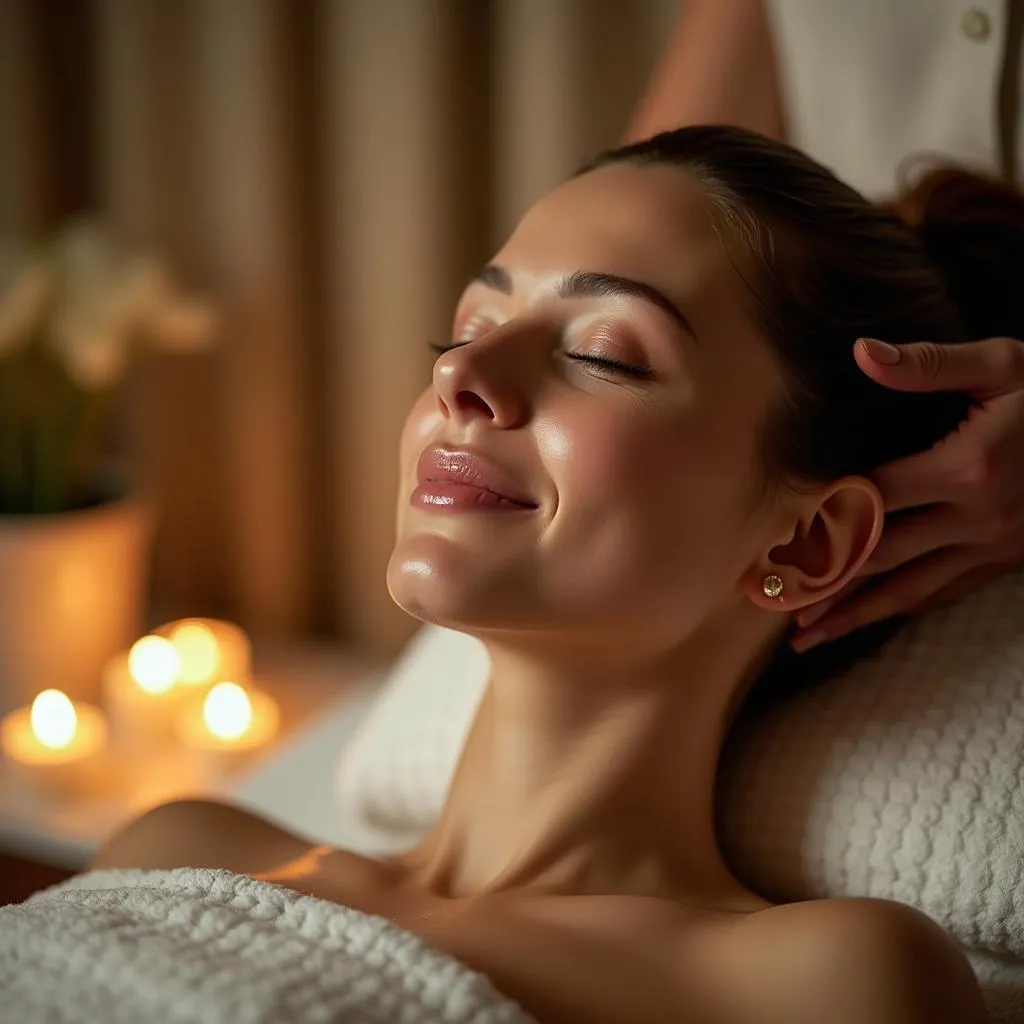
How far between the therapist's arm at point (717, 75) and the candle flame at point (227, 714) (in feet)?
2.74

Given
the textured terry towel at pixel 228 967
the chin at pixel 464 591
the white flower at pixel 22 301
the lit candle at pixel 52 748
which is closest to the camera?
the textured terry towel at pixel 228 967

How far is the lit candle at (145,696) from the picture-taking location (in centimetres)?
161

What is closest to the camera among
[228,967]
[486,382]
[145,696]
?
[228,967]

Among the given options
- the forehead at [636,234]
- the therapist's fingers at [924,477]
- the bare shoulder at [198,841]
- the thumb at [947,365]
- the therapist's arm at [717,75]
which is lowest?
the bare shoulder at [198,841]

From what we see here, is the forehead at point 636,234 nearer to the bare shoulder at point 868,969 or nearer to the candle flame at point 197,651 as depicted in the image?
the bare shoulder at point 868,969

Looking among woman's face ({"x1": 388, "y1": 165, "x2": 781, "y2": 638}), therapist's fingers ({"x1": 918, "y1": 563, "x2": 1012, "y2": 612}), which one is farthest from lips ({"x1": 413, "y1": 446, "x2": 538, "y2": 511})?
therapist's fingers ({"x1": 918, "y1": 563, "x2": 1012, "y2": 612})

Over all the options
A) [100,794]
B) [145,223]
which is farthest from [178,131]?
[100,794]

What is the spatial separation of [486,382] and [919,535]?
0.34m

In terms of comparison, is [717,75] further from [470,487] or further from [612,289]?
[470,487]

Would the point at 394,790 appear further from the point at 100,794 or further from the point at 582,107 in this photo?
the point at 582,107

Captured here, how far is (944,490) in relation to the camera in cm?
90

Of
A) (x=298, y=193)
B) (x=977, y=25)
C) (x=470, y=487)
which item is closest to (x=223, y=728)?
(x=298, y=193)

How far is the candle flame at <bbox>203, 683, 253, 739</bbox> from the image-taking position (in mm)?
1588

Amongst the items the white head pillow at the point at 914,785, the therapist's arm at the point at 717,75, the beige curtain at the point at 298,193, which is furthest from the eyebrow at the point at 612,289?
the beige curtain at the point at 298,193
